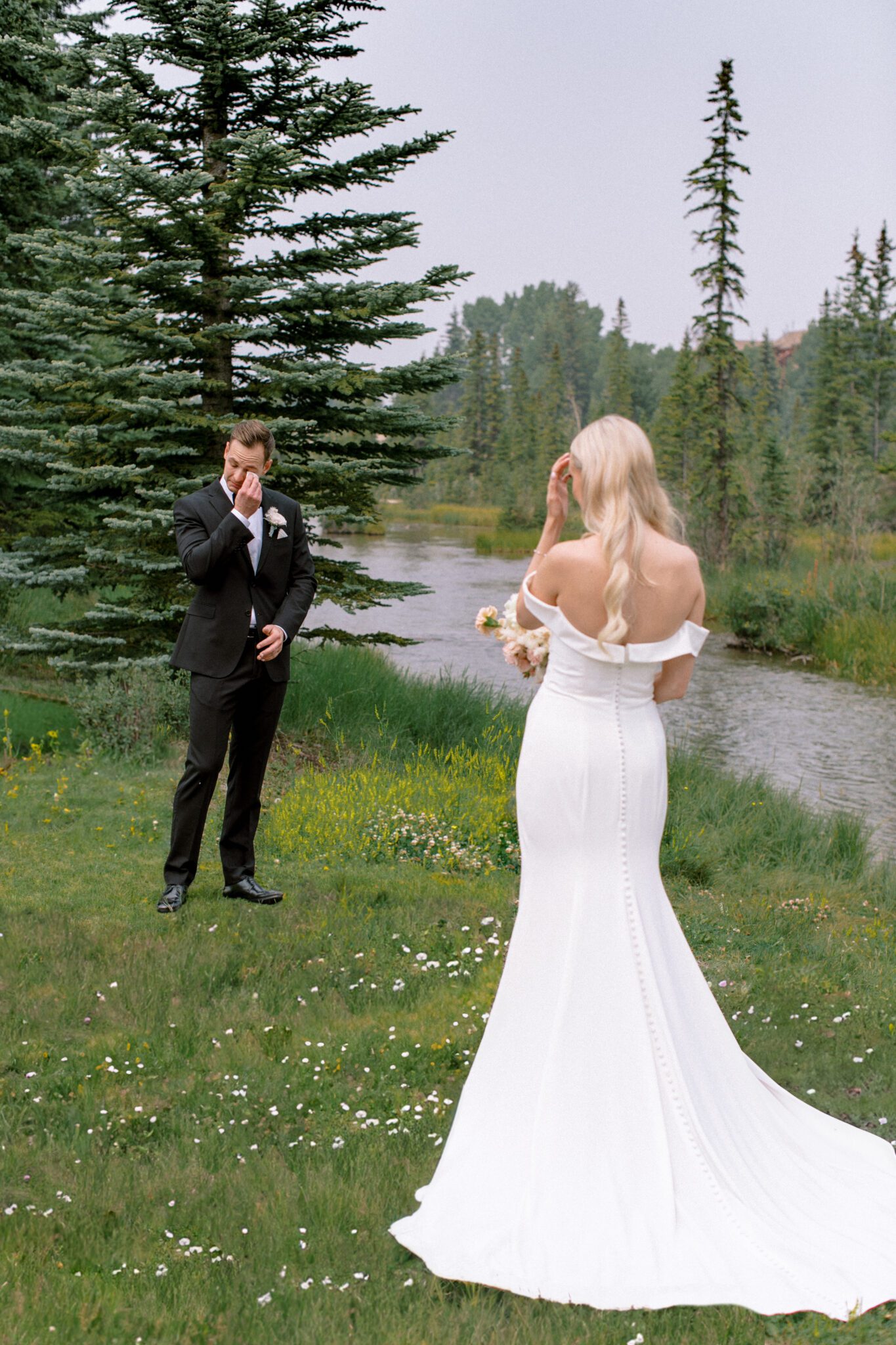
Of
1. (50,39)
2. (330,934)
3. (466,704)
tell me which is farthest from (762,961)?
(50,39)

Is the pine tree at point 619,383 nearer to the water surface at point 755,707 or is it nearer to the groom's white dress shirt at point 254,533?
the water surface at point 755,707

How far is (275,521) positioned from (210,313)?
5332 millimetres

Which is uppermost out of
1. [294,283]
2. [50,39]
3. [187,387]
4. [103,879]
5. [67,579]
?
[50,39]

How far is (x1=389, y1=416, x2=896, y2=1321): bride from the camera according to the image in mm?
3455

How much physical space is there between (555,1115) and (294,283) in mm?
8648

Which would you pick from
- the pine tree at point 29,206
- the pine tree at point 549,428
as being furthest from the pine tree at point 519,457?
the pine tree at point 29,206

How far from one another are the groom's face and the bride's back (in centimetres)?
303

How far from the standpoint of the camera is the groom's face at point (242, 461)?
6.34 meters

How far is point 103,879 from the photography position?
744cm

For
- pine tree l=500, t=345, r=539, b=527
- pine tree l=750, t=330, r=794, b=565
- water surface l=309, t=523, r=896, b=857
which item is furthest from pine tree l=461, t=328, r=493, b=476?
water surface l=309, t=523, r=896, b=857

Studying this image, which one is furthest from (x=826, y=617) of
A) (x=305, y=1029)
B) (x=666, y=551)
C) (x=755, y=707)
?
(x=666, y=551)

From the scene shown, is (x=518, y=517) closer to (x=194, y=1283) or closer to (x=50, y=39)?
(x=50, y=39)

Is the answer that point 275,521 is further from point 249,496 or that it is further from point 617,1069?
point 617,1069

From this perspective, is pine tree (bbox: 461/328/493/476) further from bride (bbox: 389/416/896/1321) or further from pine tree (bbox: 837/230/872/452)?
bride (bbox: 389/416/896/1321)
